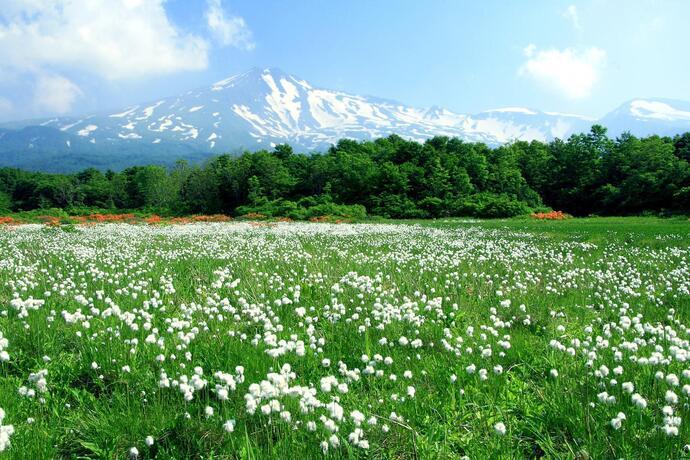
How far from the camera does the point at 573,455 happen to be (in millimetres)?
2900

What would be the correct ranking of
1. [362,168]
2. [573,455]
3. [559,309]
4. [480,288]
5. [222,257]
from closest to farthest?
1. [573,455]
2. [559,309]
3. [480,288]
4. [222,257]
5. [362,168]

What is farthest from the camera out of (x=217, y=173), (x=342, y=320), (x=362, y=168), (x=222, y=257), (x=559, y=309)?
(x=217, y=173)

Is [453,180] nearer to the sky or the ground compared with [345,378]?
nearer to the sky

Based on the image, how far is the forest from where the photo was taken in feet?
173

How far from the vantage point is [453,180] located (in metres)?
62.1

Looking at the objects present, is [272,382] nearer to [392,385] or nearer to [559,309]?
[392,385]

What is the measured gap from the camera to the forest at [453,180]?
52.6m

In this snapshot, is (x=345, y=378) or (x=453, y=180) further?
(x=453, y=180)

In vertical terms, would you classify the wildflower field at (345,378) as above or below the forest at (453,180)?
below

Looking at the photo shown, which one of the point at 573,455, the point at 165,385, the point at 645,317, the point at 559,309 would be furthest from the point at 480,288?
the point at 165,385

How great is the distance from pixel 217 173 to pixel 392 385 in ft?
274

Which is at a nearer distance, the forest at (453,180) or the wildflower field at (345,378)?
the wildflower field at (345,378)

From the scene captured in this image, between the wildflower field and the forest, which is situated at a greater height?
the forest

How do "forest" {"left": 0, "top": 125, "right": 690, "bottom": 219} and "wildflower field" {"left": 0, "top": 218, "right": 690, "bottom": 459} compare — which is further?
"forest" {"left": 0, "top": 125, "right": 690, "bottom": 219}
